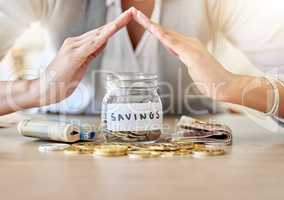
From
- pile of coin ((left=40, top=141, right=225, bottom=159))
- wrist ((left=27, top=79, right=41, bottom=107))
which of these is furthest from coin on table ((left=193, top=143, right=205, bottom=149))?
wrist ((left=27, top=79, right=41, bottom=107))

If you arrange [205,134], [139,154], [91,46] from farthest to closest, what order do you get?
[91,46] < [205,134] < [139,154]

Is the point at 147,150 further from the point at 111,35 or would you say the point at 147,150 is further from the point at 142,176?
the point at 111,35

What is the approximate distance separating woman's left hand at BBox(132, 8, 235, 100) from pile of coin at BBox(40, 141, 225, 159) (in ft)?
0.67

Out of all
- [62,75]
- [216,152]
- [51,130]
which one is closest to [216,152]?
[216,152]

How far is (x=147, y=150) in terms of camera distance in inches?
30.3

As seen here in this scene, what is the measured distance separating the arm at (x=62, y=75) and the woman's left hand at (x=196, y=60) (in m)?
0.08

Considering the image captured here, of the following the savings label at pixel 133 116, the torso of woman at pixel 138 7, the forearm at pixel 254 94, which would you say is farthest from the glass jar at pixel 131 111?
the torso of woman at pixel 138 7

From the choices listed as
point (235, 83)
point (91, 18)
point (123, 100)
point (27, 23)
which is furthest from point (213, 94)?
point (27, 23)

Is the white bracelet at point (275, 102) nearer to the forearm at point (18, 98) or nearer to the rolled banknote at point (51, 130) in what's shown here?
the rolled banknote at point (51, 130)

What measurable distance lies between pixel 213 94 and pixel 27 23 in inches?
22.3

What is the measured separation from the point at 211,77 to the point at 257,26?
0.35 m

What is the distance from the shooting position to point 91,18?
128 cm

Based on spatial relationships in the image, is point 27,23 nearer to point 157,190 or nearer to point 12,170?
point 12,170

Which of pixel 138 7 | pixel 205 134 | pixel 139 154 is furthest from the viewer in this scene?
pixel 138 7
